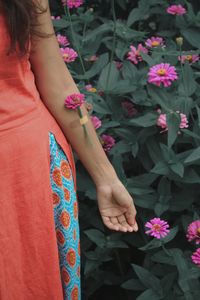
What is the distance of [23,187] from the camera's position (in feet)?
3.61

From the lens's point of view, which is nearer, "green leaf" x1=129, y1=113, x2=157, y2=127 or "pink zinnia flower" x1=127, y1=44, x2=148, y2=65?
"green leaf" x1=129, y1=113, x2=157, y2=127

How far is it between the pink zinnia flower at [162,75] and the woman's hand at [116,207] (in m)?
0.40

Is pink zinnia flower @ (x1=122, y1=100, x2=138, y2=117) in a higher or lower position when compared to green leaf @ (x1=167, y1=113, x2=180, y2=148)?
lower

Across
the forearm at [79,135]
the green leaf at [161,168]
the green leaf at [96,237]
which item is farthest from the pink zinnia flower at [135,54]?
the forearm at [79,135]

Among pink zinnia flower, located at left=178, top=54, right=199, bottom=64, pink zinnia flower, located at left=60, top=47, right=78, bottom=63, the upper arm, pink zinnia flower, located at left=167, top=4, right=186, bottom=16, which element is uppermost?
the upper arm

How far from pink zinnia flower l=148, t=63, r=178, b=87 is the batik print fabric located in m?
0.43

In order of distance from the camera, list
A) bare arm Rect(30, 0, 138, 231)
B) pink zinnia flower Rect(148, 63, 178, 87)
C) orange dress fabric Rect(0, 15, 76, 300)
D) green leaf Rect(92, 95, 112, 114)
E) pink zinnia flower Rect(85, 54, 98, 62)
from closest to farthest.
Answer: orange dress fabric Rect(0, 15, 76, 300) < bare arm Rect(30, 0, 138, 231) < pink zinnia flower Rect(148, 63, 178, 87) < green leaf Rect(92, 95, 112, 114) < pink zinnia flower Rect(85, 54, 98, 62)

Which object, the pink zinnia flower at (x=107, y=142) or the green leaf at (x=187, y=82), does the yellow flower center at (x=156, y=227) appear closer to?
the pink zinnia flower at (x=107, y=142)

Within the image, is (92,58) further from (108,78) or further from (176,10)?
(176,10)

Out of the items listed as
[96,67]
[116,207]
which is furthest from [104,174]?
[96,67]

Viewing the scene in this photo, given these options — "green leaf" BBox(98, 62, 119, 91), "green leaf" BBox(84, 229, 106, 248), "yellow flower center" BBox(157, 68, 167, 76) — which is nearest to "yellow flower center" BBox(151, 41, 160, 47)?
"green leaf" BBox(98, 62, 119, 91)

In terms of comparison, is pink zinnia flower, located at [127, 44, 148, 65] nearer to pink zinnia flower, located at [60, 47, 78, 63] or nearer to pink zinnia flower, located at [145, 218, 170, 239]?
pink zinnia flower, located at [60, 47, 78, 63]

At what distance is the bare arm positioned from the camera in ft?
3.89

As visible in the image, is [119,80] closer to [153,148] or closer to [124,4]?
[153,148]
